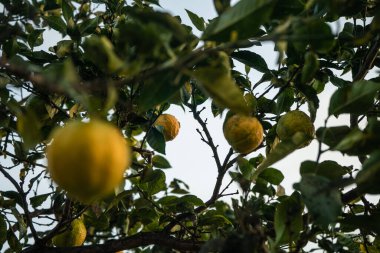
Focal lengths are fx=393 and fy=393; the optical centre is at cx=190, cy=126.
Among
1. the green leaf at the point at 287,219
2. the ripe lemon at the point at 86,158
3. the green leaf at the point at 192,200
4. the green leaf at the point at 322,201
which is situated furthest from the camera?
the green leaf at the point at 192,200

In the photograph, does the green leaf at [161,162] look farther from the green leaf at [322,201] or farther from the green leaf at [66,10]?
the green leaf at [322,201]

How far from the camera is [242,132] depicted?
5.64ft

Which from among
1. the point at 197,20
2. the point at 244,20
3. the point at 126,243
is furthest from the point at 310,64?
the point at 126,243

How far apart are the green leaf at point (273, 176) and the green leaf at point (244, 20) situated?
111 centimetres

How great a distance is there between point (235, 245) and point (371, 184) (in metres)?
0.45

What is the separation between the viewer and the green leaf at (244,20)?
1.02m

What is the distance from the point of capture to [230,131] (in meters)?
1.75

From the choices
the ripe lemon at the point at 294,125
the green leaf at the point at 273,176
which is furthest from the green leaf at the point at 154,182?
the ripe lemon at the point at 294,125

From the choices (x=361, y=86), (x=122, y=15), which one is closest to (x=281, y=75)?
(x=361, y=86)

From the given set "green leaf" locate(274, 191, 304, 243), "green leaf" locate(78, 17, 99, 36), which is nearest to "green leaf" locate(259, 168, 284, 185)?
"green leaf" locate(274, 191, 304, 243)

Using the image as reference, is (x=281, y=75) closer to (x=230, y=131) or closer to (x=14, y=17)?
(x=230, y=131)

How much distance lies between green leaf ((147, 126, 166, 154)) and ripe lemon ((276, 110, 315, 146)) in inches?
24.3

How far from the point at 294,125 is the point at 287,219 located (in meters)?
0.57

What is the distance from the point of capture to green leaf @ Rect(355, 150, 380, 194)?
3.49ft
